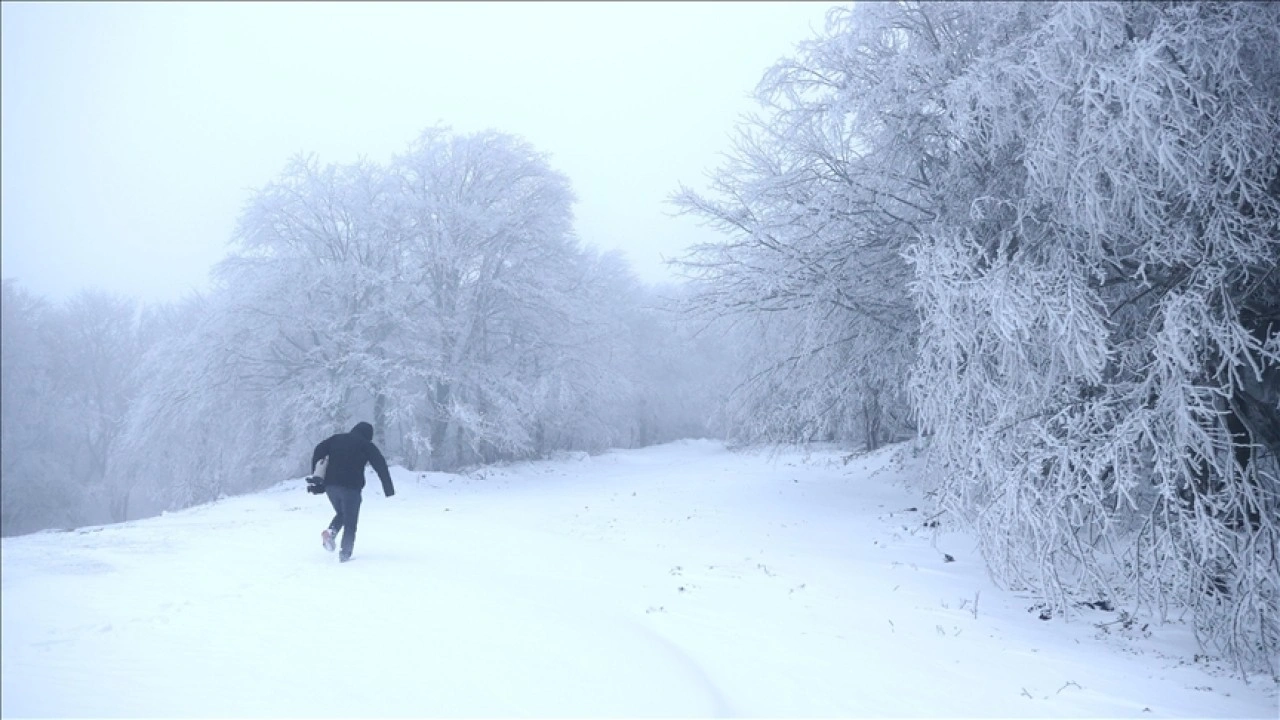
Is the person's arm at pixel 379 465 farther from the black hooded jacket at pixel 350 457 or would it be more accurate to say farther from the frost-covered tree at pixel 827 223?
the frost-covered tree at pixel 827 223

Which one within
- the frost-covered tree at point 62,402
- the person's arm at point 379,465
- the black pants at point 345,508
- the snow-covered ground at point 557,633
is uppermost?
the frost-covered tree at point 62,402

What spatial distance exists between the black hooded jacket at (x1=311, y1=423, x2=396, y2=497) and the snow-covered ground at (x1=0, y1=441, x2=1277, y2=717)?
0.91 m

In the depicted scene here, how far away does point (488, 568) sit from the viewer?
8039 mm

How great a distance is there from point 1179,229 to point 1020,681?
4.21m

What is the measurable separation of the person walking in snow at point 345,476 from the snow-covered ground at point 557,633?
29cm

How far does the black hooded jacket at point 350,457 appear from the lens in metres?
7.92

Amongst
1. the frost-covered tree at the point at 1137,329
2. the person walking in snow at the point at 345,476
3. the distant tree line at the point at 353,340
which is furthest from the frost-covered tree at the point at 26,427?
the frost-covered tree at the point at 1137,329

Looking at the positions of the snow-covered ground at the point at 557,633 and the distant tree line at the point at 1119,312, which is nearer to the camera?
the snow-covered ground at the point at 557,633

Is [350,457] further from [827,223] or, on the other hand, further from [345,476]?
[827,223]

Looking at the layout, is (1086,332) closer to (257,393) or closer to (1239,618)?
(1239,618)

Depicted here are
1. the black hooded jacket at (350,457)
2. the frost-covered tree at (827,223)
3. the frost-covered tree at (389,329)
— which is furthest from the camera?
the frost-covered tree at (389,329)

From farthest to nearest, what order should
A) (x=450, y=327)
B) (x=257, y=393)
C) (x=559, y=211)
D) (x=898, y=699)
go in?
(x=559, y=211)
(x=450, y=327)
(x=257, y=393)
(x=898, y=699)

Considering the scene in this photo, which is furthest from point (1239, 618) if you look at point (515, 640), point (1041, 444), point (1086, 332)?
point (515, 640)

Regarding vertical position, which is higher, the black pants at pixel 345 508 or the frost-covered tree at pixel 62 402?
the frost-covered tree at pixel 62 402
